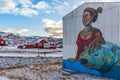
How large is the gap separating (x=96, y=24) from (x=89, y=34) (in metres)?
1.12

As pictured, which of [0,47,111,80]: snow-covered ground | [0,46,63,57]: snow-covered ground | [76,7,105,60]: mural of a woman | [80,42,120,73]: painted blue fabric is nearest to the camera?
[80,42,120,73]: painted blue fabric

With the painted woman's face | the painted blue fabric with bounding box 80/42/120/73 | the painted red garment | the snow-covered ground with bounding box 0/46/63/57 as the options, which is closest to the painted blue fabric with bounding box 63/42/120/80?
the painted blue fabric with bounding box 80/42/120/73

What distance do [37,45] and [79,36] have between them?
53511 millimetres

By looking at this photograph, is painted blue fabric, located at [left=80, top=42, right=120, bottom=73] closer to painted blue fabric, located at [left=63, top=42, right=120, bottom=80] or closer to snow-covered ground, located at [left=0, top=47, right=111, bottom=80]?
painted blue fabric, located at [left=63, top=42, right=120, bottom=80]

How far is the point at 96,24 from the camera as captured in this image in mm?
21547

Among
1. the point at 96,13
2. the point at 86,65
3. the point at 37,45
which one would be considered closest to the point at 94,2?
the point at 96,13

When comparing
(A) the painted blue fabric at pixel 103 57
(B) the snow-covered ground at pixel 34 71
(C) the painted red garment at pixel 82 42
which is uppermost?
(C) the painted red garment at pixel 82 42

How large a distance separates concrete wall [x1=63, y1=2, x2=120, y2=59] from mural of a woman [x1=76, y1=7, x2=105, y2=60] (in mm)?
353

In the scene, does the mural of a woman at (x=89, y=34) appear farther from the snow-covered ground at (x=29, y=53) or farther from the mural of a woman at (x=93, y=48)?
the snow-covered ground at (x=29, y=53)

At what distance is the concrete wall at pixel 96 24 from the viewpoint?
19.7 metres

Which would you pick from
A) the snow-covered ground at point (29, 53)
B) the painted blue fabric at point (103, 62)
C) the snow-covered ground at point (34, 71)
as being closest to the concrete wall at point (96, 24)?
the painted blue fabric at point (103, 62)

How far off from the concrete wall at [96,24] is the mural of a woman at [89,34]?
353 millimetres

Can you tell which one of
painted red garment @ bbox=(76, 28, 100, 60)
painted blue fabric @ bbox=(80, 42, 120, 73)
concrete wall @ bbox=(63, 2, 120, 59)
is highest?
concrete wall @ bbox=(63, 2, 120, 59)

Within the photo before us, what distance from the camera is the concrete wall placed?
19672 millimetres
